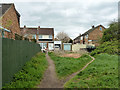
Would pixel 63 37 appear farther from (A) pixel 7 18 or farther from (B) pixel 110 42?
(A) pixel 7 18

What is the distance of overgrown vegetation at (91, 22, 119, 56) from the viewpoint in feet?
52.2

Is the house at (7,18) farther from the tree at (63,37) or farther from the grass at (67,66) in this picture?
the tree at (63,37)

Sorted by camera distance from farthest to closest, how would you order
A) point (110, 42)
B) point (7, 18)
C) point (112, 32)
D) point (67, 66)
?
1. point (112, 32)
2. point (110, 42)
3. point (7, 18)
4. point (67, 66)

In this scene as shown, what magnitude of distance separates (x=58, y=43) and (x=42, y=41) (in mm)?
6662

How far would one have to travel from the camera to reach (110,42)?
1694 centimetres

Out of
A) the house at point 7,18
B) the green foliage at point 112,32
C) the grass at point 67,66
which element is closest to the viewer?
the grass at point 67,66

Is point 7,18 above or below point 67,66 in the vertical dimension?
above

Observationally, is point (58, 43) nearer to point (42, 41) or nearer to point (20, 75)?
point (42, 41)

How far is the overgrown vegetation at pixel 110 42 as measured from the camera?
52.2 ft

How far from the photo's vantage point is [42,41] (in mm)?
42188

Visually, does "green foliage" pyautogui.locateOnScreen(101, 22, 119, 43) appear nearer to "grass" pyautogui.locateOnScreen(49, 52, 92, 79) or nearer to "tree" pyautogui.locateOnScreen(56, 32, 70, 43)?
"grass" pyautogui.locateOnScreen(49, 52, 92, 79)

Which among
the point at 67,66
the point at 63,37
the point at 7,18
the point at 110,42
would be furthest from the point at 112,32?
the point at 63,37

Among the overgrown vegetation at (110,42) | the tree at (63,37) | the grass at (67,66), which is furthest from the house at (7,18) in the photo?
the tree at (63,37)

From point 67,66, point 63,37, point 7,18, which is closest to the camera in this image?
point 67,66
